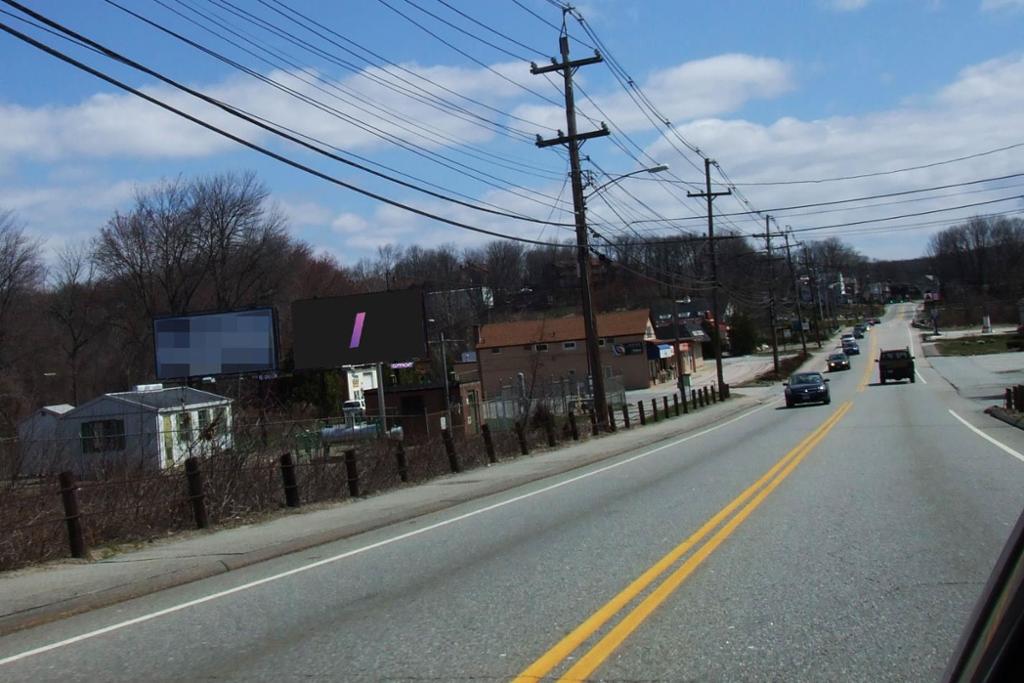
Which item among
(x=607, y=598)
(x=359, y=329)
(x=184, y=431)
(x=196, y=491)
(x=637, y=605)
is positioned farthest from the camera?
(x=359, y=329)

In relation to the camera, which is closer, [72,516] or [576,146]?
[72,516]

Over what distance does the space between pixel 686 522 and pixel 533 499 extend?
14.4ft

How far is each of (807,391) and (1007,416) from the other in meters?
16.7

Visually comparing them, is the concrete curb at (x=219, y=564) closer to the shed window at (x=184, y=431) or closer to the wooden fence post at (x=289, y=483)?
the wooden fence post at (x=289, y=483)

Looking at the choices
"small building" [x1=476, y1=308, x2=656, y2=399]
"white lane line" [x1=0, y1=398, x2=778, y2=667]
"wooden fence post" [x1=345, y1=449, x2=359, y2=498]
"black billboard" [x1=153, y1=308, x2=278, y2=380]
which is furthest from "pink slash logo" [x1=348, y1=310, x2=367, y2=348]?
"small building" [x1=476, y1=308, x2=656, y2=399]

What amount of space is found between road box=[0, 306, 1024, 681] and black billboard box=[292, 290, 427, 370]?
2565 centimetres

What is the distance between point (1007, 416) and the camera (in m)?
27.3

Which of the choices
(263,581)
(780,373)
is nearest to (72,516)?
(263,581)

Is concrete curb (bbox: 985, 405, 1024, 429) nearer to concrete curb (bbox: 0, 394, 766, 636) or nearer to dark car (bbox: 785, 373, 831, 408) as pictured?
dark car (bbox: 785, 373, 831, 408)

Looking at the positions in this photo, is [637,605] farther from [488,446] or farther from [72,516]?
[488,446]

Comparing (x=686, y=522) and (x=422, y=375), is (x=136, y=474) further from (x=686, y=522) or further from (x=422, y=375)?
(x=422, y=375)

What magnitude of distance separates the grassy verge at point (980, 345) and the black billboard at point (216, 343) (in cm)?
7466

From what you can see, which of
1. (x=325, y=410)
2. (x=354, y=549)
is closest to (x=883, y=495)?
(x=354, y=549)

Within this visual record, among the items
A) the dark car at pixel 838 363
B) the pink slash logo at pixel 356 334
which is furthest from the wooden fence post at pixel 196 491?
the dark car at pixel 838 363
